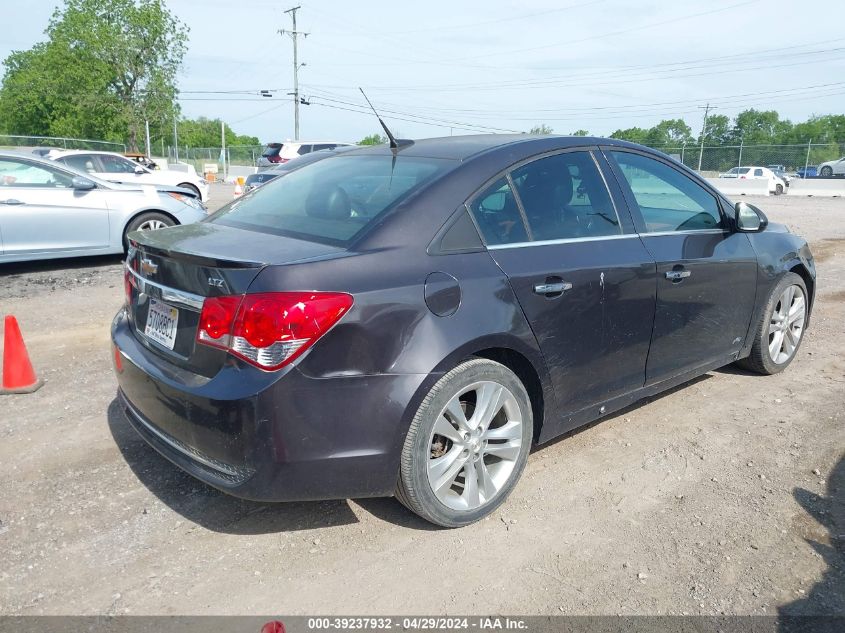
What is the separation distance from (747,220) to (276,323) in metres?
3.32

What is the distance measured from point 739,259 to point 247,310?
327 centimetres

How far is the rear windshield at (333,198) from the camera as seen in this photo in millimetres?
3059

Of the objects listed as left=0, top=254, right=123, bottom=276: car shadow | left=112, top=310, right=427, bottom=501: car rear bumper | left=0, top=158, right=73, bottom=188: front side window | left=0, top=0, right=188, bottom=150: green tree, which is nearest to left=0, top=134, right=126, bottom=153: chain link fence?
left=0, top=0, right=188, bottom=150: green tree

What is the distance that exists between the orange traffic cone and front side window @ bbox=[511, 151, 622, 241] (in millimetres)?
3378

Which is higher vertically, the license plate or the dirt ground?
the license plate

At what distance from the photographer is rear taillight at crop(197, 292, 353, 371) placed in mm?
2521

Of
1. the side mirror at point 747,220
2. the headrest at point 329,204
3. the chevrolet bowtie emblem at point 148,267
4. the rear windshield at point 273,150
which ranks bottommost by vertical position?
the chevrolet bowtie emblem at point 148,267

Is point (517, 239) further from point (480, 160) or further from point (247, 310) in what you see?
point (247, 310)

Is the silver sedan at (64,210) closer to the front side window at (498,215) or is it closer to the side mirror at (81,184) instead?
the side mirror at (81,184)

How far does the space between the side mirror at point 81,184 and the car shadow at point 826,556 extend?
8.32 meters

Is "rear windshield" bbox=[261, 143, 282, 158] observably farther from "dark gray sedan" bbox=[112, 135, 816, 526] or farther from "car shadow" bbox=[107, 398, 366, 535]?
"car shadow" bbox=[107, 398, 366, 535]

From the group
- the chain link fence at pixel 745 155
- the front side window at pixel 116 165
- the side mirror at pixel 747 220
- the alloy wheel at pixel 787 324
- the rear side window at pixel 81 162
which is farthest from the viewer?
the chain link fence at pixel 745 155

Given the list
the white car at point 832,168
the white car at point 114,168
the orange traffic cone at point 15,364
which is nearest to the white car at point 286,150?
the white car at point 114,168

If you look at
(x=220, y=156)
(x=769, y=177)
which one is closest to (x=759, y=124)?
(x=769, y=177)
